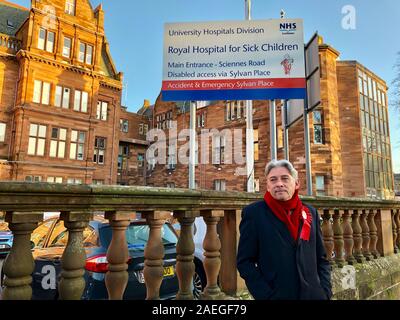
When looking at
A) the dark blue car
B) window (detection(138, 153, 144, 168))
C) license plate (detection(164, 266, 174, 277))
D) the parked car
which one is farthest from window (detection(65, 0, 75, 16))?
license plate (detection(164, 266, 174, 277))

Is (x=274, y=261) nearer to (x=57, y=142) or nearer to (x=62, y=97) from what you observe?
(x=57, y=142)

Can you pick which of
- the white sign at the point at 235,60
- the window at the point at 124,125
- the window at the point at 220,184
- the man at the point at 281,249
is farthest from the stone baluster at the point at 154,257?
the window at the point at 124,125

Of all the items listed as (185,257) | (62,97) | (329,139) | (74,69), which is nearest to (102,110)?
(62,97)

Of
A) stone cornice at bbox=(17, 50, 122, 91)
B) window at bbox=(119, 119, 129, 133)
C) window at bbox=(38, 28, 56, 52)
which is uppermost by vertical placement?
window at bbox=(38, 28, 56, 52)

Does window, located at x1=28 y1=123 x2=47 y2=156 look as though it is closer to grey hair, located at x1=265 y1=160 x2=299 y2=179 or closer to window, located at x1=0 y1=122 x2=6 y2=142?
window, located at x1=0 y1=122 x2=6 y2=142

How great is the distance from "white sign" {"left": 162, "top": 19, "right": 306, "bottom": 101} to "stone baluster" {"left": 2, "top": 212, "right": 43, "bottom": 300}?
211 inches

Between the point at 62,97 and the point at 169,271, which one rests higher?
the point at 62,97

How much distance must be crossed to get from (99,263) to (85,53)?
2428 cm

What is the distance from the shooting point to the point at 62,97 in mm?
22719

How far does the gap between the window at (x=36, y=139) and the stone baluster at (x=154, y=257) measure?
2195cm

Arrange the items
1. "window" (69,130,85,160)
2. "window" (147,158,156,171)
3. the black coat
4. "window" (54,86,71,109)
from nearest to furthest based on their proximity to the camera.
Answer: the black coat → "window" (54,86,71,109) → "window" (69,130,85,160) → "window" (147,158,156,171)

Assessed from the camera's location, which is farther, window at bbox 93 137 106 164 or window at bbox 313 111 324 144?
window at bbox 93 137 106 164

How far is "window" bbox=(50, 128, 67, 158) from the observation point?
72.3 feet

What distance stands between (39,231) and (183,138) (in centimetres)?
2602
